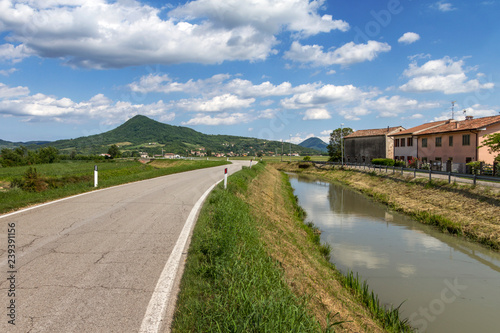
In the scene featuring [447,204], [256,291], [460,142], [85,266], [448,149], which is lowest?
[447,204]

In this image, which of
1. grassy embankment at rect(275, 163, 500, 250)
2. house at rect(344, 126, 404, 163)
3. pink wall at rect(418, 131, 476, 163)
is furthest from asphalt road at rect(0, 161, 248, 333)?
house at rect(344, 126, 404, 163)

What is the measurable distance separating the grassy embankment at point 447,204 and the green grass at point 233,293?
40.2 feet

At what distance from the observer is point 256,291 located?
167 inches

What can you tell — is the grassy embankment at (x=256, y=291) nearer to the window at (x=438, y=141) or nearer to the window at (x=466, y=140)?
the window at (x=466, y=140)

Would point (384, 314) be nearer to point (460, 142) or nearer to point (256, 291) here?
point (256, 291)

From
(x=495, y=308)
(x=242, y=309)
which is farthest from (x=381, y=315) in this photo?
(x=242, y=309)

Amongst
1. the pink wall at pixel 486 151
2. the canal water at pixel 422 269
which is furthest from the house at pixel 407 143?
the canal water at pixel 422 269

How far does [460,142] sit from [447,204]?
69.0ft

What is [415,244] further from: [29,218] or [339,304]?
[29,218]

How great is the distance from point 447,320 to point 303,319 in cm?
532

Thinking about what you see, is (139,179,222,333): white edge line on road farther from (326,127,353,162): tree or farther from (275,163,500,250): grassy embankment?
(326,127,353,162): tree

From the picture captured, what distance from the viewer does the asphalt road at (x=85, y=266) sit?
11.3 feet

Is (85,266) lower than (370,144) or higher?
lower

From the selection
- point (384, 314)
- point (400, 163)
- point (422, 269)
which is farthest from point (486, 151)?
point (384, 314)
